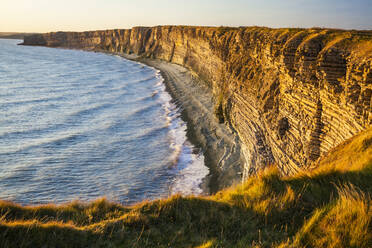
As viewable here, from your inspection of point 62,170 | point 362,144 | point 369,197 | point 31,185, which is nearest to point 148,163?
point 62,170

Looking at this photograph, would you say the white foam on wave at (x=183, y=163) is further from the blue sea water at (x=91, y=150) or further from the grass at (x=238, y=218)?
the grass at (x=238, y=218)

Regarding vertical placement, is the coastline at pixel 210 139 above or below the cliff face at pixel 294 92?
below

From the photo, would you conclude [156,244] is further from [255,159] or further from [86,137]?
[86,137]

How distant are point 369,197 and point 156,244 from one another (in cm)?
349

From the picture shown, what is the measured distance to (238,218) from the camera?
537 centimetres

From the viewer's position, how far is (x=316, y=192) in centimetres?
571

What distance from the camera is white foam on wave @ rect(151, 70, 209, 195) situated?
1475 cm

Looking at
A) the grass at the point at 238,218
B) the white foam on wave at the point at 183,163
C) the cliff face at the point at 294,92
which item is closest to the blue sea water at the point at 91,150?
the white foam on wave at the point at 183,163

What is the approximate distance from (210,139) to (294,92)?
9.56 meters

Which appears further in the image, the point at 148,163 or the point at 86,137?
the point at 86,137

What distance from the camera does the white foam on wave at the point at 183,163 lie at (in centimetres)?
1475

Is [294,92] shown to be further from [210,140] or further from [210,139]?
[210,139]

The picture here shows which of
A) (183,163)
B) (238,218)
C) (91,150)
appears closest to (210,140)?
(183,163)

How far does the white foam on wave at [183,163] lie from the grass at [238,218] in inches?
201
